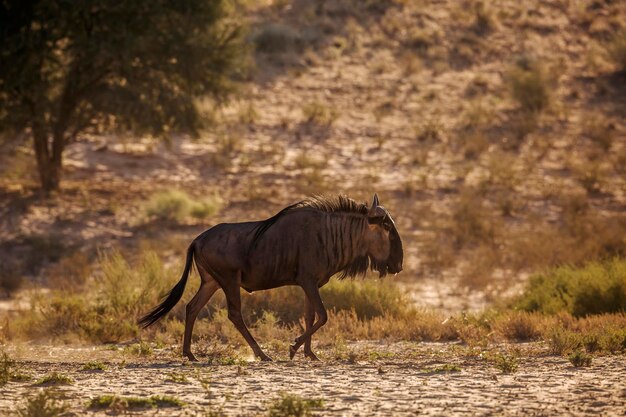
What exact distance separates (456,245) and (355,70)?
1305 centimetres

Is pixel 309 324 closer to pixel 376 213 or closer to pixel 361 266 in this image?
pixel 361 266

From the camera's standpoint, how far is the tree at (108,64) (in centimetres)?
2167

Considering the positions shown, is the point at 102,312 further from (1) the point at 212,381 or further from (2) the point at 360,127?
(2) the point at 360,127

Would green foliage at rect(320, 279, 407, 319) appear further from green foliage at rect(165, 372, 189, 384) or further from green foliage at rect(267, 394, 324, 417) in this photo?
green foliage at rect(267, 394, 324, 417)

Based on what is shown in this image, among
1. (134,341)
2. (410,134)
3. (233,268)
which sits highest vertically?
(410,134)

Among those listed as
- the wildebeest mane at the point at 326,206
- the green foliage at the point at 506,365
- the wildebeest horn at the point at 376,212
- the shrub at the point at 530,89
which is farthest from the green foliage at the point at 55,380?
the shrub at the point at 530,89

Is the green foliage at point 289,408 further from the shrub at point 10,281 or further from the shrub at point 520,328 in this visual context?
the shrub at point 10,281

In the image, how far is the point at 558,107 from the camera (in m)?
30.0

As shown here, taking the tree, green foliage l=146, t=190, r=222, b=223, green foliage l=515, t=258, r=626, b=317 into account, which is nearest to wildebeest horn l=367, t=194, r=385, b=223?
green foliage l=515, t=258, r=626, b=317

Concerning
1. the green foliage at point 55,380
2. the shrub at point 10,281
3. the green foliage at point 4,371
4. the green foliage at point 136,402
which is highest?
the shrub at point 10,281

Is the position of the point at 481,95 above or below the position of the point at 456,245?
above

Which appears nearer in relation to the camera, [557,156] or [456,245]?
[456,245]

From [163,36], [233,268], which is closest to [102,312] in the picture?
[233,268]

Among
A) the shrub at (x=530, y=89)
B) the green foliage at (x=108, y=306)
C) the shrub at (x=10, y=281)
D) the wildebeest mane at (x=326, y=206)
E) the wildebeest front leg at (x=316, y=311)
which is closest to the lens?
the wildebeest front leg at (x=316, y=311)
